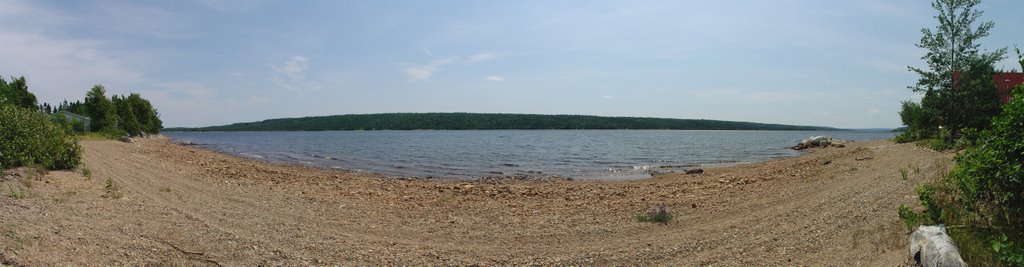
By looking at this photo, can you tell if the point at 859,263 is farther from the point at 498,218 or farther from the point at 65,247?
the point at 65,247

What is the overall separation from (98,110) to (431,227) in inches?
2375

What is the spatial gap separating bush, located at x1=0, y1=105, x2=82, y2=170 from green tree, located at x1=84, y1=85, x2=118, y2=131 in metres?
50.9

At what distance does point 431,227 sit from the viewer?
1128cm

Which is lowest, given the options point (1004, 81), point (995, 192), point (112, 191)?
point (112, 191)

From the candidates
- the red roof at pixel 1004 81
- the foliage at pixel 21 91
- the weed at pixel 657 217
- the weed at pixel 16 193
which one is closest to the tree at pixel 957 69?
the red roof at pixel 1004 81

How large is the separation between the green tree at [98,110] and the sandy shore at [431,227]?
49600 millimetres

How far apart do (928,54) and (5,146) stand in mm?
29600

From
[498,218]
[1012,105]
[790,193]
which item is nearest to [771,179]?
[790,193]

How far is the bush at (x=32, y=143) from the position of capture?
35.5ft

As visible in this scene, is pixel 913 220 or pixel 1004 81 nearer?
pixel 913 220

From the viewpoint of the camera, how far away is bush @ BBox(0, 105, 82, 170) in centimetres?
1081

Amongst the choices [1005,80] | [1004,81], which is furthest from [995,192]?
[1005,80]

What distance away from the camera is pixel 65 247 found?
20.7 feet

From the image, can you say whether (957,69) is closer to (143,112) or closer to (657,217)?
(657,217)
